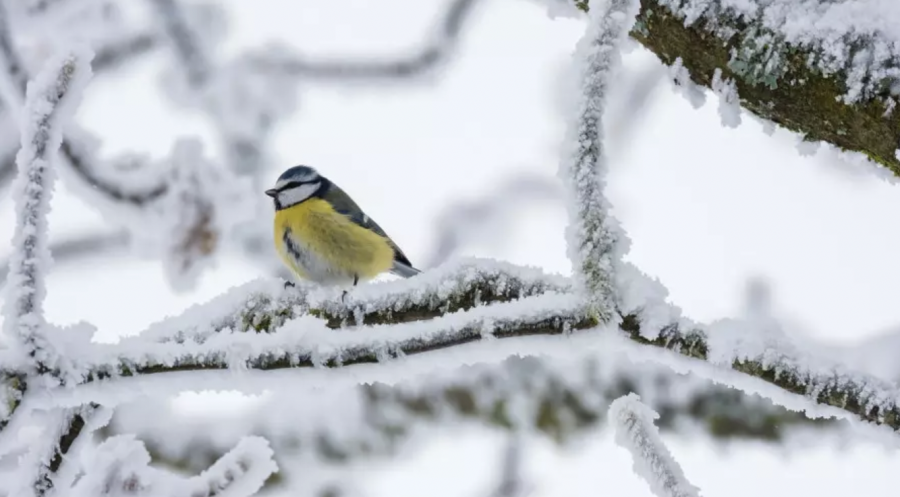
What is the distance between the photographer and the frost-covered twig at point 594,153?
98 centimetres

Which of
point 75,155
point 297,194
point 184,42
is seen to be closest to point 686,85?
point 75,155

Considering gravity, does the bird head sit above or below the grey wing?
above

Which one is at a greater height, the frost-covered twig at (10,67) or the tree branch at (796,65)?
the frost-covered twig at (10,67)

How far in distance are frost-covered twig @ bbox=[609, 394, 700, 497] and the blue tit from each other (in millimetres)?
2056

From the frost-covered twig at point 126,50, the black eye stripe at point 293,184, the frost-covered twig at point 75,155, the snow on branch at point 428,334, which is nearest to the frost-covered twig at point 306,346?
the snow on branch at point 428,334

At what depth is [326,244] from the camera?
3010 mm

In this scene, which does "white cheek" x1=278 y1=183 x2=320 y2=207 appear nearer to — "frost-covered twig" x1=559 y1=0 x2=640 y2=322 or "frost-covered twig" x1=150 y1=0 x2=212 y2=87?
"frost-covered twig" x1=150 y1=0 x2=212 y2=87

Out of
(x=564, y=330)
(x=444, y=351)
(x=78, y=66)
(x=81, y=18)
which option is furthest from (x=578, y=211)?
(x=81, y=18)

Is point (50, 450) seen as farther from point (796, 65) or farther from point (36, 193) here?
point (796, 65)

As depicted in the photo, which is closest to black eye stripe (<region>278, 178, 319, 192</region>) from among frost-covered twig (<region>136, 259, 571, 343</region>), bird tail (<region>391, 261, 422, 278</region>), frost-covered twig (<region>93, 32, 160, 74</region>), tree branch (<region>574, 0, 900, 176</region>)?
bird tail (<region>391, 261, 422, 278</region>)

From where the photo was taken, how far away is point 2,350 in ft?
3.73

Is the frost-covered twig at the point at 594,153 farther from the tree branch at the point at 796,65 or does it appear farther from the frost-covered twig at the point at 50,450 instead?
the frost-covered twig at the point at 50,450

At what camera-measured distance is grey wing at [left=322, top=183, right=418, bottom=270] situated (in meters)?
3.14

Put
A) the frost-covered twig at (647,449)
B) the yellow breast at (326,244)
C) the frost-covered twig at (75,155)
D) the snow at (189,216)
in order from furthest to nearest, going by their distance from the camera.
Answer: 1. the yellow breast at (326,244)
2. the snow at (189,216)
3. the frost-covered twig at (75,155)
4. the frost-covered twig at (647,449)
